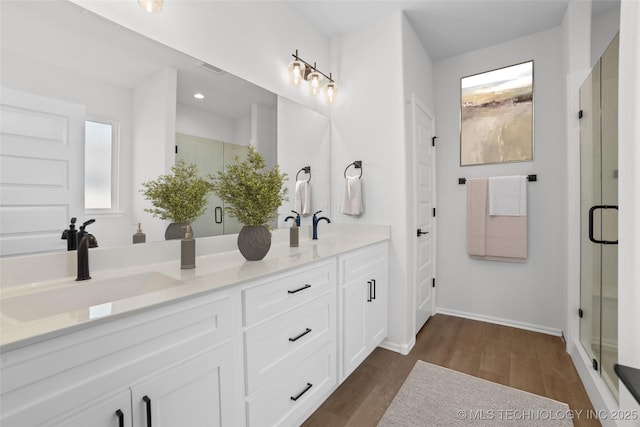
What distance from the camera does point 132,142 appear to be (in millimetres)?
1389

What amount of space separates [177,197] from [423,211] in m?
2.26

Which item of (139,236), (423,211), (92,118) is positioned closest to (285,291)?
(139,236)

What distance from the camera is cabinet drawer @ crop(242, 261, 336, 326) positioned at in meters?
1.20

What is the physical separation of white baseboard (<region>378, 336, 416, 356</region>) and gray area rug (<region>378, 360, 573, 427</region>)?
0.35m

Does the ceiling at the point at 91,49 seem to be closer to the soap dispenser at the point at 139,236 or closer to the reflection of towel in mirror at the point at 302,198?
the soap dispenser at the point at 139,236

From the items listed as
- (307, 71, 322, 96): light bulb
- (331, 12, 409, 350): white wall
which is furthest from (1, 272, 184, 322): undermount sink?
(307, 71, 322, 96): light bulb

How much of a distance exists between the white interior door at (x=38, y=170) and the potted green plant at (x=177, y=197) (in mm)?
286

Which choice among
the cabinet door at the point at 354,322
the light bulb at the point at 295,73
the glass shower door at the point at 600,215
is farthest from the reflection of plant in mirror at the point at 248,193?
the glass shower door at the point at 600,215

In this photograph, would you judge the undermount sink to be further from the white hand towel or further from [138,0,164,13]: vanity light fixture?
the white hand towel

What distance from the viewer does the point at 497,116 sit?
2943mm

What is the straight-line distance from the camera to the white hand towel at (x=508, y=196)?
9.04ft

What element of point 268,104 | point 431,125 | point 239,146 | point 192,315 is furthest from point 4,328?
point 431,125

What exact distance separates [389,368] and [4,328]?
212 centimetres

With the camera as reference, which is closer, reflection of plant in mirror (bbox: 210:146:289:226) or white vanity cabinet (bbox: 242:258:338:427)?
white vanity cabinet (bbox: 242:258:338:427)
